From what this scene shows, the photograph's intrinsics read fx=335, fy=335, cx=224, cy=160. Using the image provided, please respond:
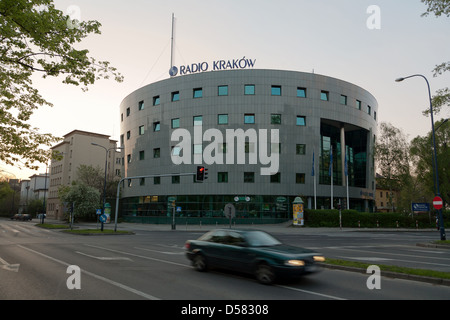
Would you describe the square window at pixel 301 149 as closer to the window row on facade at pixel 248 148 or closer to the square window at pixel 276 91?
the window row on facade at pixel 248 148

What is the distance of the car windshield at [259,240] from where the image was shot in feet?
29.6

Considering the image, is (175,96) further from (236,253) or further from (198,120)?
(236,253)

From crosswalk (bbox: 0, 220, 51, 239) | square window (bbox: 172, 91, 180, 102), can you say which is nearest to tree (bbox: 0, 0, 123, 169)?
crosswalk (bbox: 0, 220, 51, 239)

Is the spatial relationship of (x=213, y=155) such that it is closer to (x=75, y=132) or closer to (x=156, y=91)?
(x=156, y=91)

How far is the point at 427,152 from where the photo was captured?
4916 centimetres

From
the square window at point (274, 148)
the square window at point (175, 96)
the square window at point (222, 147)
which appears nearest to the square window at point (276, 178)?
the square window at point (274, 148)

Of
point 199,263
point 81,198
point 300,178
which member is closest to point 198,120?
point 300,178

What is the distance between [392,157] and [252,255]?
51409 mm

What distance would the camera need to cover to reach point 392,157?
53000 mm

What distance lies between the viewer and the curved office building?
155 feet

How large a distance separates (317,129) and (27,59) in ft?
142

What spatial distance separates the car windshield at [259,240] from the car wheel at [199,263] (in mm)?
1673

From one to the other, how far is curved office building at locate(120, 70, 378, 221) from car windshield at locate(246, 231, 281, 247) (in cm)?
3703
